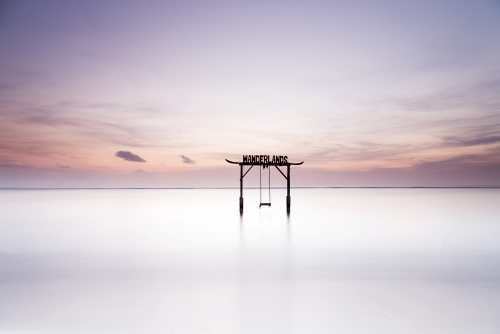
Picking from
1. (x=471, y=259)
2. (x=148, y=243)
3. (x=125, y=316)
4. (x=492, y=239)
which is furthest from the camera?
(x=492, y=239)

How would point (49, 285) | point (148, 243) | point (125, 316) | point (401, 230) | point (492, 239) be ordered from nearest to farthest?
1. point (125, 316)
2. point (49, 285)
3. point (148, 243)
4. point (492, 239)
5. point (401, 230)

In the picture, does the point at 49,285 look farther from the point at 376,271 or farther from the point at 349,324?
the point at 376,271

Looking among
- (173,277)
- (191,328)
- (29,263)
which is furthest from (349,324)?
(29,263)

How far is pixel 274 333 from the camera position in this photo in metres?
6.85

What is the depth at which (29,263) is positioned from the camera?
43.6ft

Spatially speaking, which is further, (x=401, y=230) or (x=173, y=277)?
(x=401, y=230)

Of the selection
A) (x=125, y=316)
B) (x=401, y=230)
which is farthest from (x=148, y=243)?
(x=401, y=230)

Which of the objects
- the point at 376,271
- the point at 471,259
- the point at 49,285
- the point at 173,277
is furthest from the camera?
the point at 471,259

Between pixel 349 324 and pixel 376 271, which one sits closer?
pixel 349 324

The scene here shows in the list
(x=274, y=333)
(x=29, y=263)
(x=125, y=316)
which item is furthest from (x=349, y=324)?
(x=29, y=263)

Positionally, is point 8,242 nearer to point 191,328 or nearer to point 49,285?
point 49,285

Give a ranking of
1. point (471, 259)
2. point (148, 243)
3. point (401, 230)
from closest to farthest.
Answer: point (471, 259) → point (148, 243) → point (401, 230)

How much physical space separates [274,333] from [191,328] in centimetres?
171

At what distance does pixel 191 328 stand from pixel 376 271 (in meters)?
7.38
